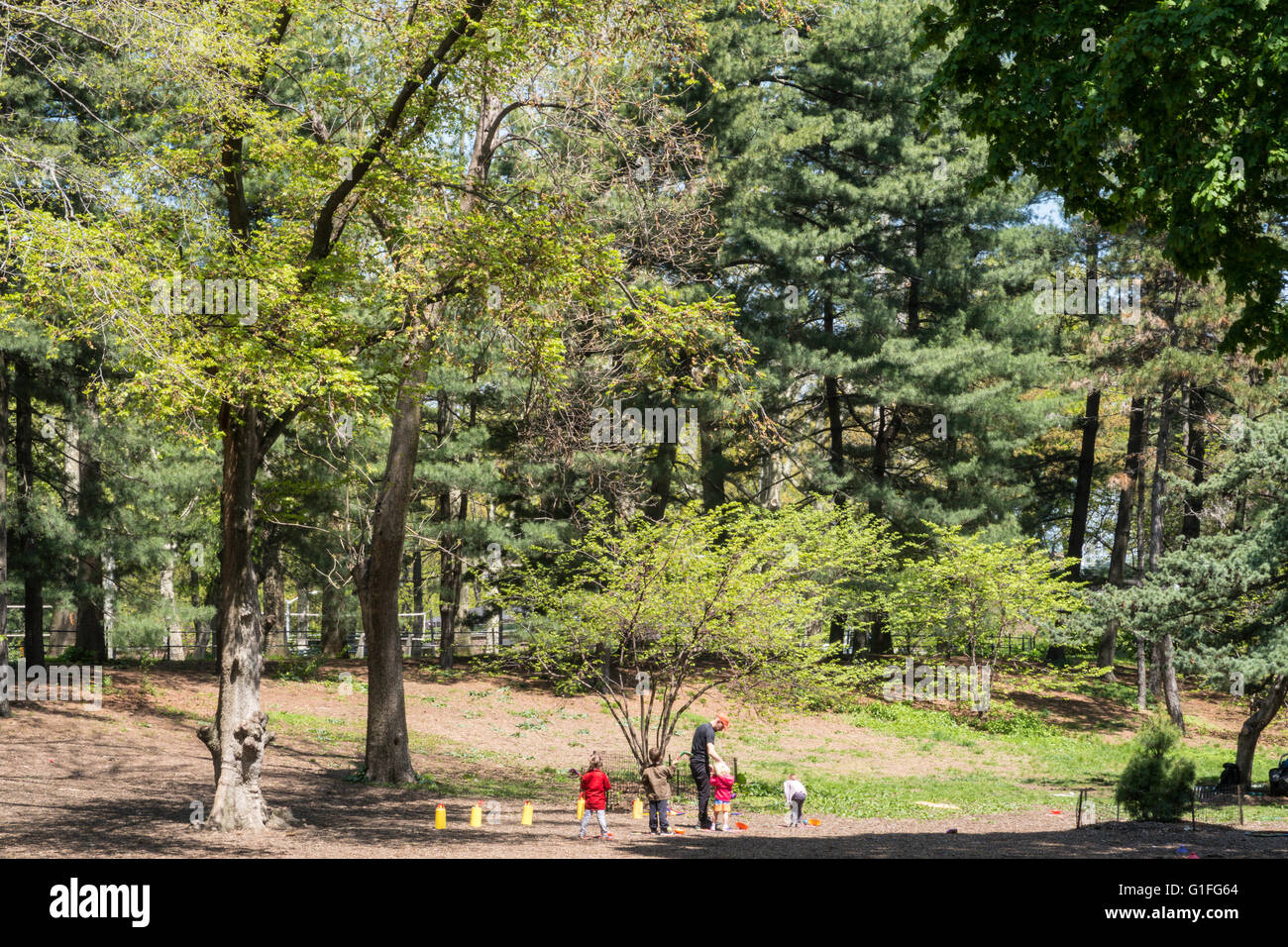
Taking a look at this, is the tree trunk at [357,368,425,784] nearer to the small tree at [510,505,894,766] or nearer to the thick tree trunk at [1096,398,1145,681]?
the small tree at [510,505,894,766]

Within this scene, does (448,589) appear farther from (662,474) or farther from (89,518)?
(89,518)

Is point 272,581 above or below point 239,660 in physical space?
above

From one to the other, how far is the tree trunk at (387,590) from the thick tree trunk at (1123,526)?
26399 millimetres

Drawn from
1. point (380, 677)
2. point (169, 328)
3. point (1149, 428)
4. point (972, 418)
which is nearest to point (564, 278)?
point (169, 328)

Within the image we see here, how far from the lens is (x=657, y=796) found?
49.1 feet

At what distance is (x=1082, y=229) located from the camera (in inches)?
1474

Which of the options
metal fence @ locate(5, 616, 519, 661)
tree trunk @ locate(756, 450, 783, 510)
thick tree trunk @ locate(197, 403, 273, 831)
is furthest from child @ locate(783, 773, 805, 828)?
tree trunk @ locate(756, 450, 783, 510)

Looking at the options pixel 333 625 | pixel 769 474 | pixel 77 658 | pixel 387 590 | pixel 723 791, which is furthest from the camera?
pixel 769 474

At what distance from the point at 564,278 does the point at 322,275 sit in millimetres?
2698

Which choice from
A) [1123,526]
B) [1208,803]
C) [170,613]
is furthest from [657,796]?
[1123,526]

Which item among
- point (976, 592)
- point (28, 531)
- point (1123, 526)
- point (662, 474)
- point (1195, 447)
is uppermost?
point (1195, 447)

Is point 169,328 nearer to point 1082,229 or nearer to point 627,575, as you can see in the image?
point 627,575

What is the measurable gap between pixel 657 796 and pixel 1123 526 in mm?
28191

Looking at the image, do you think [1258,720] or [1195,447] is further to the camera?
[1195,447]
